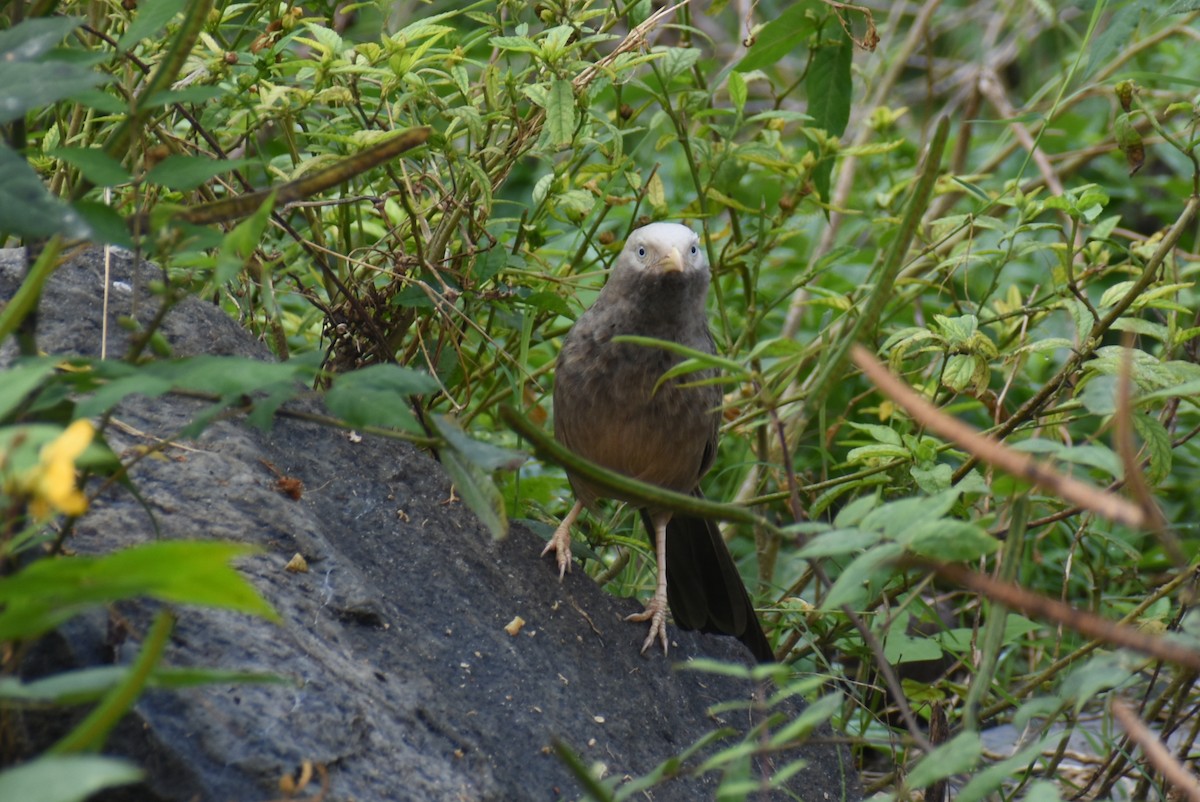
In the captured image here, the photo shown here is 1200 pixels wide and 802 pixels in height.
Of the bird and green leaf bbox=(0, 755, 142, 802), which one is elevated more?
green leaf bbox=(0, 755, 142, 802)

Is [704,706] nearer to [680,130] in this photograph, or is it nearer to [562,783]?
[562,783]

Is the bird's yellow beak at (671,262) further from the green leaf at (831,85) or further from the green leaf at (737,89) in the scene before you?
the green leaf at (831,85)

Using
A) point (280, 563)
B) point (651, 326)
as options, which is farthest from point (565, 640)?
point (651, 326)

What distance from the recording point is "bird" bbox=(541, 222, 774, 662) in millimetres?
3771

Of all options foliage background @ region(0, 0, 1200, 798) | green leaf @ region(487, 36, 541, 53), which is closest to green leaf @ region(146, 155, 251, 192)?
foliage background @ region(0, 0, 1200, 798)

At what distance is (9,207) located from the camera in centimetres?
170

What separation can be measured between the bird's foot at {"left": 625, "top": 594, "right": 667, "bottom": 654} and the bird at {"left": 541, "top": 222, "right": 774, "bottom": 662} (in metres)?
0.11

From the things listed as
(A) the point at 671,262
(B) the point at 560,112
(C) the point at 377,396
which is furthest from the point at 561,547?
(C) the point at 377,396

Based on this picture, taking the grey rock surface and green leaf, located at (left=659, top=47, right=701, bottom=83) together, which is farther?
Result: green leaf, located at (left=659, top=47, right=701, bottom=83)

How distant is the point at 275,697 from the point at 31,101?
105 cm

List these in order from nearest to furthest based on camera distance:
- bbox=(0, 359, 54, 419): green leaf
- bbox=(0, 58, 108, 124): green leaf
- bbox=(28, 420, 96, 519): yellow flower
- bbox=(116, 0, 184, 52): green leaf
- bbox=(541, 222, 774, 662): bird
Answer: bbox=(28, 420, 96, 519): yellow flower
bbox=(0, 359, 54, 419): green leaf
bbox=(0, 58, 108, 124): green leaf
bbox=(116, 0, 184, 52): green leaf
bbox=(541, 222, 774, 662): bird

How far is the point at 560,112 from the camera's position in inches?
122

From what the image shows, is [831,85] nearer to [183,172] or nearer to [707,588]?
[707,588]

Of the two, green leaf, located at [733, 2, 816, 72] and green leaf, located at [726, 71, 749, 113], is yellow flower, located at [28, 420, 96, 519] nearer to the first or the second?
green leaf, located at [726, 71, 749, 113]
